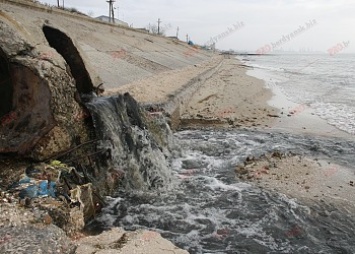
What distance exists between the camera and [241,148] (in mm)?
8023

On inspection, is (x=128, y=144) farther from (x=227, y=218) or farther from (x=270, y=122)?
(x=270, y=122)

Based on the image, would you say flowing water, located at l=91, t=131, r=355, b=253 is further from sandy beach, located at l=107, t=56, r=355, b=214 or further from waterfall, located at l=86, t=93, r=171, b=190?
sandy beach, located at l=107, t=56, r=355, b=214

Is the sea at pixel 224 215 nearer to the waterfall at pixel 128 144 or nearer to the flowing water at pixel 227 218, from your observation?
the flowing water at pixel 227 218

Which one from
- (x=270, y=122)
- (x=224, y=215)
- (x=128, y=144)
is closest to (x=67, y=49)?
(x=128, y=144)

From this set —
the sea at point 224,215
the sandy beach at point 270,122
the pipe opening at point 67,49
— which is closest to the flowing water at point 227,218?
the sea at point 224,215

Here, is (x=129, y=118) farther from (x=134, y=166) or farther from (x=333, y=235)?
(x=333, y=235)

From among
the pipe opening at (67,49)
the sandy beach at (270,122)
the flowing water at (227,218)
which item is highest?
the pipe opening at (67,49)

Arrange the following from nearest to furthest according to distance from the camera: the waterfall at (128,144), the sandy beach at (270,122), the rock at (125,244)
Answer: the rock at (125,244) → the waterfall at (128,144) → the sandy beach at (270,122)

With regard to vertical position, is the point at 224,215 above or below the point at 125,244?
below

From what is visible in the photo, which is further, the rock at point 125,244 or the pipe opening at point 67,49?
the pipe opening at point 67,49

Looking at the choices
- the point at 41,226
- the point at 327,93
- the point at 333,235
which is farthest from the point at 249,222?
the point at 327,93

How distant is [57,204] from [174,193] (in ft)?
7.72

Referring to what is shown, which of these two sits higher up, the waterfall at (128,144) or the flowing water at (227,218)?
the waterfall at (128,144)

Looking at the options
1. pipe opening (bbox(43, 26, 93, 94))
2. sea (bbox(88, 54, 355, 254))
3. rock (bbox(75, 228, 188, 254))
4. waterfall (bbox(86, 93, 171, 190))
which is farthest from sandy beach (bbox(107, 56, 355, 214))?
rock (bbox(75, 228, 188, 254))
